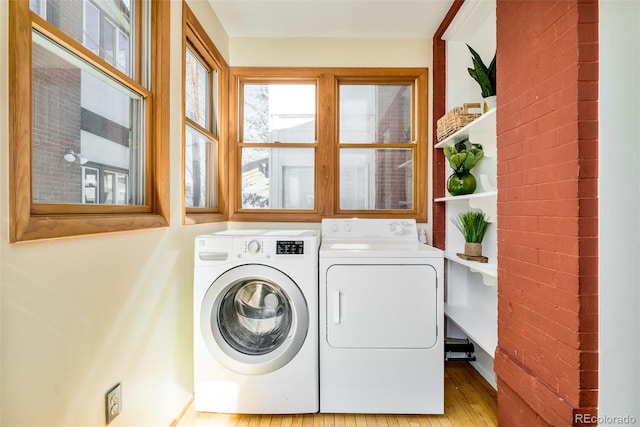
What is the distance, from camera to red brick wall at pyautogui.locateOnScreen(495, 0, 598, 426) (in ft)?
3.56

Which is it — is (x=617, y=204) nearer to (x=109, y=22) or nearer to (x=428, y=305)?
(x=428, y=305)

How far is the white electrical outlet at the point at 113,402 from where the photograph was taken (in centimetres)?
118

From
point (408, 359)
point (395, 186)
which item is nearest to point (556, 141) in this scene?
point (408, 359)

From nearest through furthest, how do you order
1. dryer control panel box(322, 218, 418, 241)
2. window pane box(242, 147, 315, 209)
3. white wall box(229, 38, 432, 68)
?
dryer control panel box(322, 218, 418, 241) → white wall box(229, 38, 432, 68) → window pane box(242, 147, 315, 209)

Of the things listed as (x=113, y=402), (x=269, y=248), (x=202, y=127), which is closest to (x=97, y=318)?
(x=113, y=402)

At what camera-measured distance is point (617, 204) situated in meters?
1.08

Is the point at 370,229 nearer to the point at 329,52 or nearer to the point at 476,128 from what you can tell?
the point at 476,128

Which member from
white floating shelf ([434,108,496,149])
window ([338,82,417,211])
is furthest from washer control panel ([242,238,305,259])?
white floating shelf ([434,108,496,149])

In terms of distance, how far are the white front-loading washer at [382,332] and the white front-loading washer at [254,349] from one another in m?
0.09

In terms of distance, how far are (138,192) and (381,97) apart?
6.29ft

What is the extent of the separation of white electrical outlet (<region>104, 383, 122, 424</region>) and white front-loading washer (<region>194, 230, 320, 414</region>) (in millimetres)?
521

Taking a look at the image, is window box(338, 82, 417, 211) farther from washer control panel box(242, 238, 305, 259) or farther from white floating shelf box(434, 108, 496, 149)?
washer control panel box(242, 238, 305, 259)

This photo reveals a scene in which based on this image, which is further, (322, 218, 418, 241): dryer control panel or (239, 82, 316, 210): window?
(239, 82, 316, 210): window

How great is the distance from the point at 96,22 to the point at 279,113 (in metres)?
1.51
